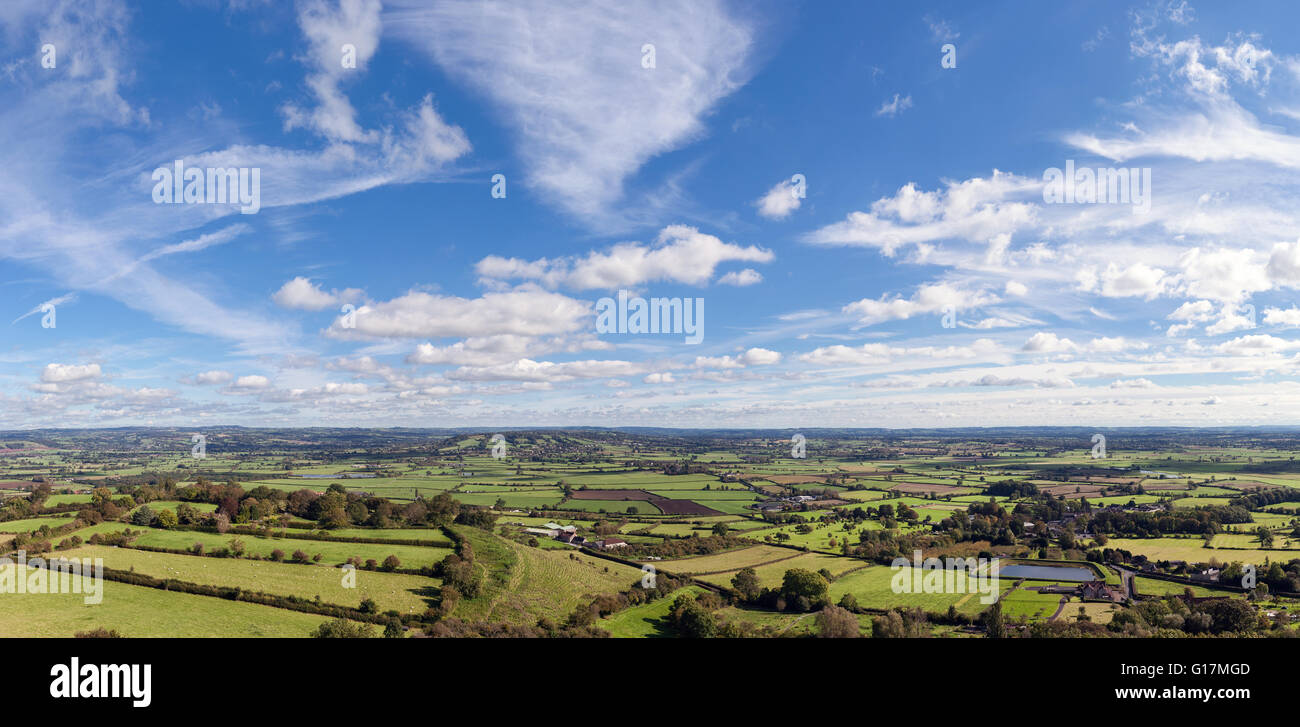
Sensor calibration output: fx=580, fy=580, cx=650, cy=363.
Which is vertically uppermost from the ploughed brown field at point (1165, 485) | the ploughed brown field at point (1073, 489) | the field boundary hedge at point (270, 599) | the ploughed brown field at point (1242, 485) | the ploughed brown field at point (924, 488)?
the field boundary hedge at point (270, 599)

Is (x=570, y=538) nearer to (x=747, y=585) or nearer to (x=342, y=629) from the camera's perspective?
(x=747, y=585)

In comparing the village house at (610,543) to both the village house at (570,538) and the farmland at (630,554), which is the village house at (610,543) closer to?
the farmland at (630,554)

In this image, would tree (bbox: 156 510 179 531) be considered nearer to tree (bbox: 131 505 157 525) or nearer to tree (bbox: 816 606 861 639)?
tree (bbox: 131 505 157 525)

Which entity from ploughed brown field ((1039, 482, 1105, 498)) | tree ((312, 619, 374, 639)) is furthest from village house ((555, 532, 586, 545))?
ploughed brown field ((1039, 482, 1105, 498))

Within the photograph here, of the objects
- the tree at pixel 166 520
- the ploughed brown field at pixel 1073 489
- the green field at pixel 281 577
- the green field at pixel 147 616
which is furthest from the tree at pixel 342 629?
the ploughed brown field at pixel 1073 489
